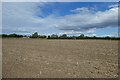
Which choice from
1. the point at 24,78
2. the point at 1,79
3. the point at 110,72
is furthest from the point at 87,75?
the point at 1,79

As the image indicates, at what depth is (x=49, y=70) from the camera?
7633 mm

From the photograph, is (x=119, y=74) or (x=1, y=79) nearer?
(x=1, y=79)

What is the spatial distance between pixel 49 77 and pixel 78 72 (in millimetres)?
1437

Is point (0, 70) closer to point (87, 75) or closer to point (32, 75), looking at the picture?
point (32, 75)

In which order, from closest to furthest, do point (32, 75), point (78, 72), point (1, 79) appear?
point (1, 79) < point (32, 75) < point (78, 72)

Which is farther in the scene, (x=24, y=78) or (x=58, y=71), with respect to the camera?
(x=58, y=71)

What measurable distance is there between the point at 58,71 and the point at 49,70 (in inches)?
17.4

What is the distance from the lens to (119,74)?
720 centimetres

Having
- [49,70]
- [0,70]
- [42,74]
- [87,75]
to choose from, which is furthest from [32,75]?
[87,75]

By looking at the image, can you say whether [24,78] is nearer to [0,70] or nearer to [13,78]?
[13,78]

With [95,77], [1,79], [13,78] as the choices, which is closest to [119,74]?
[95,77]

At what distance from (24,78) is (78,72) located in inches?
91.8

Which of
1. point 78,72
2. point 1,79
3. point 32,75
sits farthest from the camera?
point 78,72

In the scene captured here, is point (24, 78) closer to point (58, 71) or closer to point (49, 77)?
point (49, 77)
